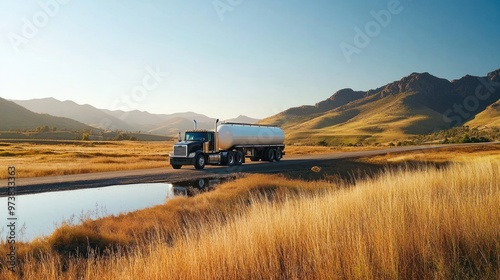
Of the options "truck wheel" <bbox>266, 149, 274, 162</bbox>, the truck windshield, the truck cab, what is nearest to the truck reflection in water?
the truck cab

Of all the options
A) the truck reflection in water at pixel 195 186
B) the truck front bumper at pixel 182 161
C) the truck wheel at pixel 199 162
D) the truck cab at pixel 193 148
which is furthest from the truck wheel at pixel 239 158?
the truck reflection in water at pixel 195 186

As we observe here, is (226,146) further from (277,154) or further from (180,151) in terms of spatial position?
(277,154)

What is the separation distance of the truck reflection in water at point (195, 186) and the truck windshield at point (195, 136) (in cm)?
655

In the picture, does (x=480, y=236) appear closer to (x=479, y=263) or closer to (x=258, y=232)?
(x=479, y=263)

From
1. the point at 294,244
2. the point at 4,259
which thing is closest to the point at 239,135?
the point at 4,259

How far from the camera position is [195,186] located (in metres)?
18.6

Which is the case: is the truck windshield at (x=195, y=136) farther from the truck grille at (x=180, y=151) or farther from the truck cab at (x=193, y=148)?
the truck grille at (x=180, y=151)

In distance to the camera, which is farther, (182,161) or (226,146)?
(226,146)

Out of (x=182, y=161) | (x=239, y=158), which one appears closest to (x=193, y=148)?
(x=182, y=161)

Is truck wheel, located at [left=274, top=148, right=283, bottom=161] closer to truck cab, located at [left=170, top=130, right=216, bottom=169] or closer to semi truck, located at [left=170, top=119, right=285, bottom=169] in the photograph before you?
semi truck, located at [left=170, top=119, right=285, bottom=169]

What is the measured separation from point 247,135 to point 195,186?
12995mm

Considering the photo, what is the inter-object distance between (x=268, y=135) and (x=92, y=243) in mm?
25372

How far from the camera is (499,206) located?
6.52m

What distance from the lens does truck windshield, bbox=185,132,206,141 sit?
2688 cm
